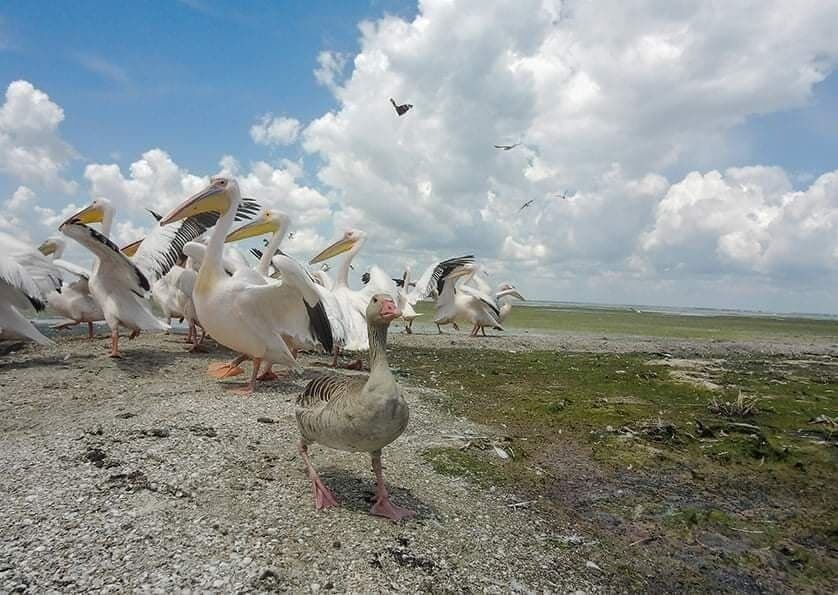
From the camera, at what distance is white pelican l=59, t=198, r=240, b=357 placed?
8.75m

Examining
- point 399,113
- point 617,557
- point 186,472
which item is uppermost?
point 399,113

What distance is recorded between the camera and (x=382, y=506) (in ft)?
13.5

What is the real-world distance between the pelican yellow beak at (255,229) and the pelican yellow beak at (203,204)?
197 centimetres

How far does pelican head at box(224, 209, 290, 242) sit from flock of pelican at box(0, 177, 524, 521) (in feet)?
0.07

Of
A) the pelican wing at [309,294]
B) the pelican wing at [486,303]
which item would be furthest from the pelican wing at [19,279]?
the pelican wing at [486,303]

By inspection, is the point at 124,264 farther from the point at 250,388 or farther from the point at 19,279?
the point at 250,388

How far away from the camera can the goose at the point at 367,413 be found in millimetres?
3795

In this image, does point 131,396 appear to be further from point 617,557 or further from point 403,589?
point 617,557

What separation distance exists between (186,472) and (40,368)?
594 centimetres

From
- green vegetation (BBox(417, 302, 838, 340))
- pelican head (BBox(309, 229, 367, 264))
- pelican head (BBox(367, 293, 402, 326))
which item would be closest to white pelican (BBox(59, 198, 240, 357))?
pelican head (BBox(309, 229, 367, 264))

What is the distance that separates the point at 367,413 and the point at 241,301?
415 centimetres

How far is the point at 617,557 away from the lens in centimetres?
390

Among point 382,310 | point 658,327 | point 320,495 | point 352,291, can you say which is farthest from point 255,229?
point 658,327

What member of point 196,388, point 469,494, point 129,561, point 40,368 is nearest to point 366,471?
point 469,494
